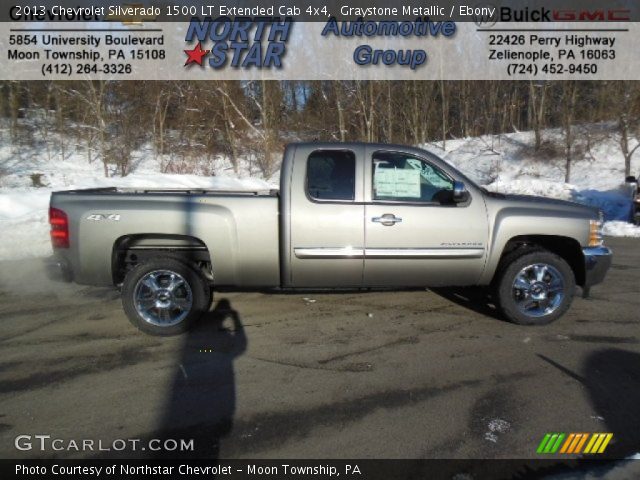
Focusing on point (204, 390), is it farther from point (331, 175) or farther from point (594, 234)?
point (594, 234)

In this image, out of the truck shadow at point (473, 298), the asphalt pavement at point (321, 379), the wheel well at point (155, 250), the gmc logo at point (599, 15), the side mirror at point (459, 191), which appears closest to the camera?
the asphalt pavement at point (321, 379)

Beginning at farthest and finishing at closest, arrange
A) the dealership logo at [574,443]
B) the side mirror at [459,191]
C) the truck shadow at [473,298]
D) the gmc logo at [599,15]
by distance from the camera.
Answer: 1. the gmc logo at [599,15]
2. the truck shadow at [473,298]
3. the side mirror at [459,191]
4. the dealership logo at [574,443]

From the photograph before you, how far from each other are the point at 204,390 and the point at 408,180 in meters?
2.80

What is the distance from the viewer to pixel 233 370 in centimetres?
374

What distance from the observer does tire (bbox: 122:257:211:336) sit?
14.4 ft

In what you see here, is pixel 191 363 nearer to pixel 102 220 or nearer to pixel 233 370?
pixel 233 370

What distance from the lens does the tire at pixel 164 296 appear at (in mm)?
4386

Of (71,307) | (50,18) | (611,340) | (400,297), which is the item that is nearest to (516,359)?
(611,340)

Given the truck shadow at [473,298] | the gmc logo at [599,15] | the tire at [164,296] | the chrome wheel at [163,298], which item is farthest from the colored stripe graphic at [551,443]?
the gmc logo at [599,15]

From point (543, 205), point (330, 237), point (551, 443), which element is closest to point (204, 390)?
point (330, 237)

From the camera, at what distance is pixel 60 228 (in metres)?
4.21

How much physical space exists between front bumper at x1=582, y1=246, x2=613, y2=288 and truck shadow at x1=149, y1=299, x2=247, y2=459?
12.0ft

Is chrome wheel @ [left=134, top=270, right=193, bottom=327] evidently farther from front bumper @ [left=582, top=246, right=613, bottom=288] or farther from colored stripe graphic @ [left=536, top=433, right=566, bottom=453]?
front bumper @ [left=582, top=246, right=613, bottom=288]

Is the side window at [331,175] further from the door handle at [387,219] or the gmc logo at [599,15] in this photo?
the gmc logo at [599,15]
